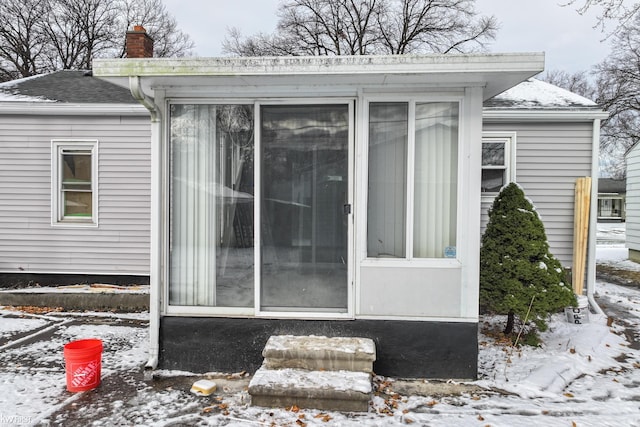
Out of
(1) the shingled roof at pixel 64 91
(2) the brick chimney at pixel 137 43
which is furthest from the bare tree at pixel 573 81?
(2) the brick chimney at pixel 137 43

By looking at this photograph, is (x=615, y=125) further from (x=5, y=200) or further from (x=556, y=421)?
(x=5, y=200)

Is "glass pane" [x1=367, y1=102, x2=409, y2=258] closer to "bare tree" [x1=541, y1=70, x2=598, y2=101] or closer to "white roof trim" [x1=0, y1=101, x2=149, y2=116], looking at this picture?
"white roof trim" [x1=0, y1=101, x2=149, y2=116]

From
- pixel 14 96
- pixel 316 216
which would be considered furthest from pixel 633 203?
pixel 14 96

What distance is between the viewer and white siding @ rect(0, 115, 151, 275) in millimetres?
6809

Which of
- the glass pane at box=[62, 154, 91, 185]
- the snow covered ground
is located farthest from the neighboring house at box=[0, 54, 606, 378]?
the glass pane at box=[62, 154, 91, 185]

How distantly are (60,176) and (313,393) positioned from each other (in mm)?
5738

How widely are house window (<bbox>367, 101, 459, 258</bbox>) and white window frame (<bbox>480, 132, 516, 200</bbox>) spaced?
8.62 feet

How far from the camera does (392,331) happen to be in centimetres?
384

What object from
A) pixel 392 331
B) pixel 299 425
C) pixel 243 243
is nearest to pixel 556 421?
pixel 392 331

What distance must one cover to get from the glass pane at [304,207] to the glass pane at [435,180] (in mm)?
655

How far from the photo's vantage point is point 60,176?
22.6ft

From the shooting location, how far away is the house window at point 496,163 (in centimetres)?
622

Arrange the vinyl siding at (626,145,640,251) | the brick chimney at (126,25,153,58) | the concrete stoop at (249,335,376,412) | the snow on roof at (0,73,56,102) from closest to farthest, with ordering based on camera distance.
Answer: the concrete stoop at (249,335,376,412)
the brick chimney at (126,25,153,58)
the snow on roof at (0,73,56,102)
the vinyl siding at (626,145,640,251)

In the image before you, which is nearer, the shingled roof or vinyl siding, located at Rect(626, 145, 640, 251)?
the shingled roof
